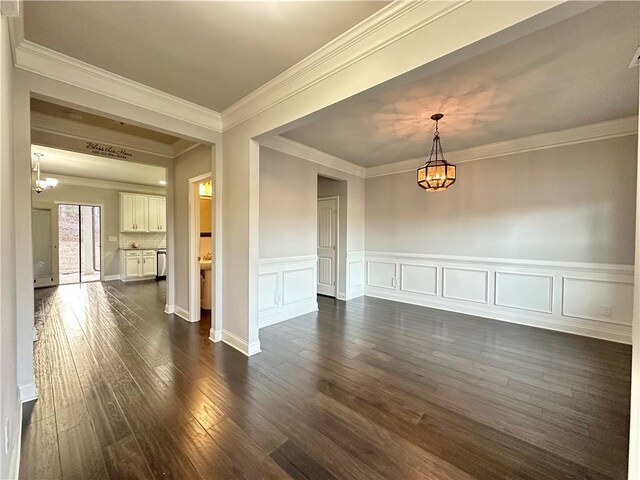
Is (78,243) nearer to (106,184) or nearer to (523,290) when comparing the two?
(106,184)

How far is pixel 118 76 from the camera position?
250 centimetres

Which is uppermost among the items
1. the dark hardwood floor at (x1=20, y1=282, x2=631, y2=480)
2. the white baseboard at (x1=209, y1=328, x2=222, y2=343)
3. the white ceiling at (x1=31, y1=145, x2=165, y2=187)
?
the white ceiling at (x1=31, y1=145, x2=165, y2=187)

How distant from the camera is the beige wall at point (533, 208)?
135 inches

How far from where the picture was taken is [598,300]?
11.6 feet

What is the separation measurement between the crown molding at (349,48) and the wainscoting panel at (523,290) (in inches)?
150

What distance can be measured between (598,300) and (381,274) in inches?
125

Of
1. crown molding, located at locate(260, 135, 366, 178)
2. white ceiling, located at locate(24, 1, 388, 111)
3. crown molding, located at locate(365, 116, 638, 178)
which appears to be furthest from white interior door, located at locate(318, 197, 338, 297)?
white ceiling, located at locate(24, 1, 388, 111)

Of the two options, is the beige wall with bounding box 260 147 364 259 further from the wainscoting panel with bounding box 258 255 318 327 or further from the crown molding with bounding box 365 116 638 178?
the crown molding with bounding box 365 116 638 178

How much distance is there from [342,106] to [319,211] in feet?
12.2

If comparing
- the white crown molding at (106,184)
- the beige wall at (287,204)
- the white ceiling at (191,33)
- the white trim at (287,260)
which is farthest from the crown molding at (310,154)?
the white crown molding at (106,184)

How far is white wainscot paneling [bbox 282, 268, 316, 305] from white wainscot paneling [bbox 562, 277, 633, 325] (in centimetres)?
371

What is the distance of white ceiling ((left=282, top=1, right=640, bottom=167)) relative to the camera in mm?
1948

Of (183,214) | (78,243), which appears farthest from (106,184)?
(183,214)

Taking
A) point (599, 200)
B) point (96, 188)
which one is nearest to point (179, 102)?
point (599, 200)
